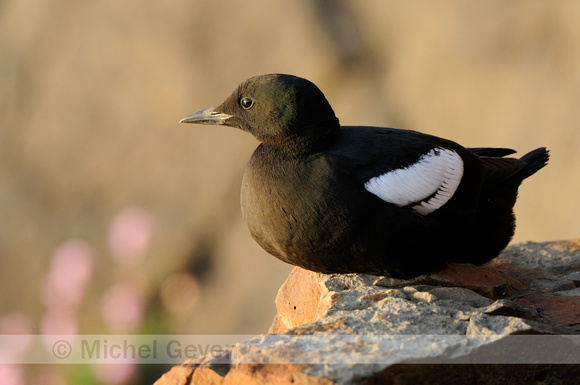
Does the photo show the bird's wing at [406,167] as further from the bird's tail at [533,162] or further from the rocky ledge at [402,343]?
the bird's tail at [533,162]

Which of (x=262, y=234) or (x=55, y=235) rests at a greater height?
(x=55, y=235)

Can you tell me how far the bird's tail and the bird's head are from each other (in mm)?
1037

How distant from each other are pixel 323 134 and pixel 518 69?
3.31m

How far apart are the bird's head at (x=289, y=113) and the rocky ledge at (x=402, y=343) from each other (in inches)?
23.3

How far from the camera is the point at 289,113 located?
2.65 metres

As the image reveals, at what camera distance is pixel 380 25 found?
5.95m

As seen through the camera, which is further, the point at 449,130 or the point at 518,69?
the point at 449,130

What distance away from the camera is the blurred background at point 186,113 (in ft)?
18.6

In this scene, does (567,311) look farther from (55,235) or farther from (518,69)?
(55,235)

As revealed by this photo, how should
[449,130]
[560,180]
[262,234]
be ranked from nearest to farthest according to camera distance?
[262,234] < [560,180] < [449,130]

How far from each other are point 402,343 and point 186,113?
4.63 m

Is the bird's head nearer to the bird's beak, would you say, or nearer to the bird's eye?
the bird's eye

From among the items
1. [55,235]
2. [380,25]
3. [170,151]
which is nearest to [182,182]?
[170,151]

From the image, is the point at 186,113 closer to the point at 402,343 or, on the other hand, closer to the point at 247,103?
the point at 247,103
